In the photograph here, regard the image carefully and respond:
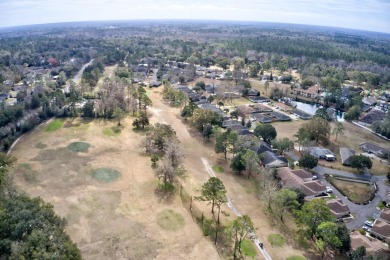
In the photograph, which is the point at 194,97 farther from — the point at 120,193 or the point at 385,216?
the point at 385,216

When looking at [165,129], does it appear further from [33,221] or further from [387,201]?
[387,201]

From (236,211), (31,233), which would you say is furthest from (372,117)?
(31,233)

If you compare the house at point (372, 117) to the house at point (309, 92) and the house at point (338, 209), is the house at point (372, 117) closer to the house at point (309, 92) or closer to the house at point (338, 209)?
the house at point (309, 92)

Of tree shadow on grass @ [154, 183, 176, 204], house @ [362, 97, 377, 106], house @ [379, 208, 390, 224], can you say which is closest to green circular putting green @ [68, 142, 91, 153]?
Result: tree shadow on grass @ [154, 183, 176, 204]

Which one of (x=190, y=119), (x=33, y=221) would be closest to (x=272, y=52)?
(x=190, y=119)

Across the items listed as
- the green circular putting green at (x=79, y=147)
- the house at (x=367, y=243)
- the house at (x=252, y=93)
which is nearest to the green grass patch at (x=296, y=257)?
the house at (x=367, y=243)

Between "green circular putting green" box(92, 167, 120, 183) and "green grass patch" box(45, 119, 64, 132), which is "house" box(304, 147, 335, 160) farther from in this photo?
"green grass patch" box(45, 119, 64, 132)
